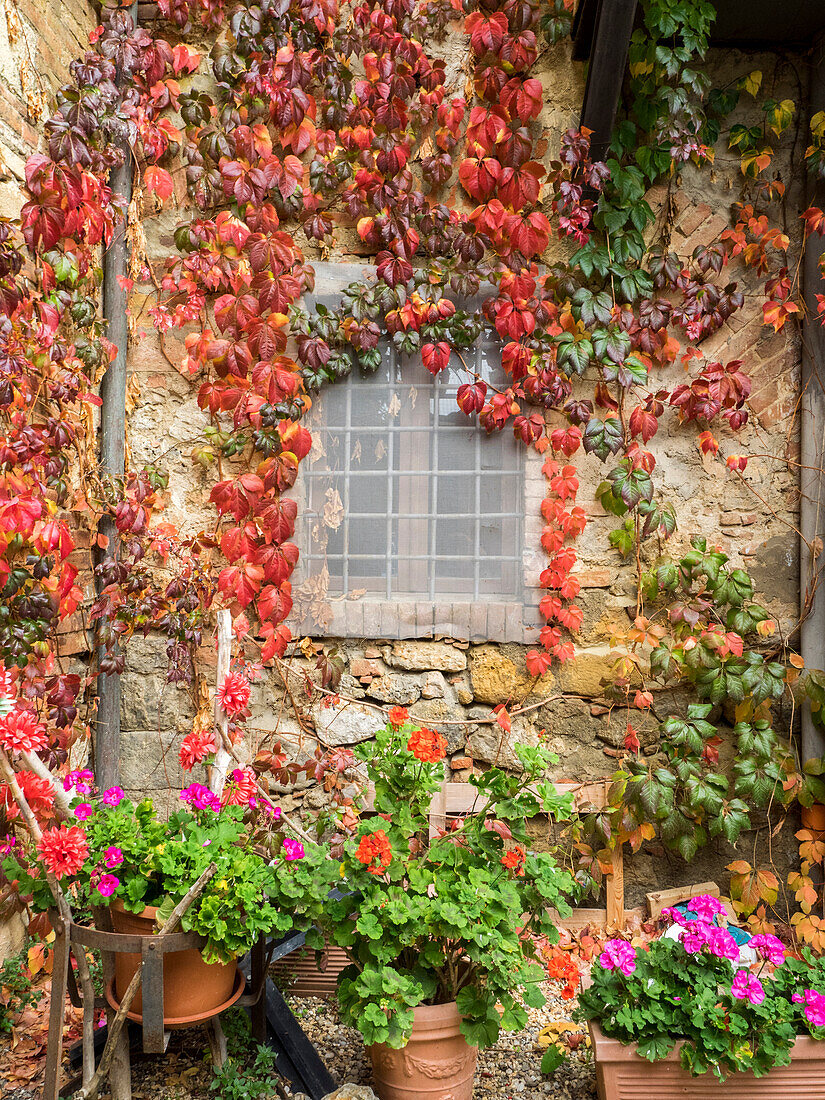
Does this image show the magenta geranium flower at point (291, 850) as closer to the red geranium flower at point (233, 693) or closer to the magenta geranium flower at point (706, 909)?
the red geranium flower at point (233, 693)

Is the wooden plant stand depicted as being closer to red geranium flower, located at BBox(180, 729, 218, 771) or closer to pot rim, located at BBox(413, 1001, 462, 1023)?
red geranium flower, located at BBox(180, 729, 218, 771)

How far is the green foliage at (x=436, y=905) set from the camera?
1.73m

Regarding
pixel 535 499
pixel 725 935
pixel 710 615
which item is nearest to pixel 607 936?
pixel 725 935

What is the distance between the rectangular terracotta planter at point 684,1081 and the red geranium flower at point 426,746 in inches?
32.6

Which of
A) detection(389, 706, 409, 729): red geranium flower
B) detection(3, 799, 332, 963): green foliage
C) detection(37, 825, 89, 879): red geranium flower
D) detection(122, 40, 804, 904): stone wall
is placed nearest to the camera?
detection(37, 825, 89, 879): red geranium flower

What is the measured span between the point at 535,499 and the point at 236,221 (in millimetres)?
1660

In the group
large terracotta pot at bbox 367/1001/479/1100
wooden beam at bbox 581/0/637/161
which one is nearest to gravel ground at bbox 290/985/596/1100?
large terracotta pot at bbox 367/1001/479/1100

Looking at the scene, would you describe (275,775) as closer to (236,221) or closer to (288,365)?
(288,365)

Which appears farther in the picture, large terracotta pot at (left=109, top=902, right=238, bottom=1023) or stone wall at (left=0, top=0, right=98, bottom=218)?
stone wall at (left=0, top=0, right=98, bottom=218)

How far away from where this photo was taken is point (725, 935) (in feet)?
6.05

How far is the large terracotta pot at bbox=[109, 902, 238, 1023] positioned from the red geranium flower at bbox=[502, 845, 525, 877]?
0.75 metres

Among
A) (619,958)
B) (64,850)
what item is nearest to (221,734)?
(64,850)

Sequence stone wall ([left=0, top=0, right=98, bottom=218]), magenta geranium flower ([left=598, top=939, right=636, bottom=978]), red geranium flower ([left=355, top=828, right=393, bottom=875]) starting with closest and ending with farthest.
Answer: red geranium flower ([left=355, top=828, right=393, bottom=875])
magenta geranium flower ([left=598, top=939, right=636, bottom=978])
stone wall ([left=0, top=0, right=98, bottom=218])

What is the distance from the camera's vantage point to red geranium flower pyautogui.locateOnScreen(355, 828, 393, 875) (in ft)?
5.73
